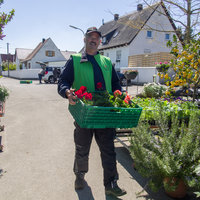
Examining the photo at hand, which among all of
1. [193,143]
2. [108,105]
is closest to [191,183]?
[193,143]

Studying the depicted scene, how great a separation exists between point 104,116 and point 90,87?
1.93ft

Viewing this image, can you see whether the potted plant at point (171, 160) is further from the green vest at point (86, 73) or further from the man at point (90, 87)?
the green vest at point (86, 73)

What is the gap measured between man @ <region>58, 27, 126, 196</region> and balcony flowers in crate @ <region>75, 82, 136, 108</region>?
0.59 ft

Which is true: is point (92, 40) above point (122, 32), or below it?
below

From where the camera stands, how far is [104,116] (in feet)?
8.43

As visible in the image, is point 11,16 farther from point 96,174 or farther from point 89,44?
point 96,174

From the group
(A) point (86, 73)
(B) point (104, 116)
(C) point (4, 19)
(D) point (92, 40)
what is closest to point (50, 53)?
(C) point (4, 19)

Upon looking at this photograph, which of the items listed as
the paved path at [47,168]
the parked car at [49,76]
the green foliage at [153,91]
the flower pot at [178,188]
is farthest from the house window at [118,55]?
the flower pot at [178,188]

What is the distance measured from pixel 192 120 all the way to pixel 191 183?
0.81 m

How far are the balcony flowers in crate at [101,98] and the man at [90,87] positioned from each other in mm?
181

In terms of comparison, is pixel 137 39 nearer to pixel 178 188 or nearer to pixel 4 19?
pixel 4 19

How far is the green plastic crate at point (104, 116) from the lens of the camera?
2.48m

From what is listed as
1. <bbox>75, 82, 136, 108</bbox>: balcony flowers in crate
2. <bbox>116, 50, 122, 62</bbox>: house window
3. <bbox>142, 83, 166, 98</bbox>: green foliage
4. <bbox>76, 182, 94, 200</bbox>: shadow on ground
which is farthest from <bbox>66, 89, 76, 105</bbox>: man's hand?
<bbox>116, 50, 122, 62</bbox>: house window

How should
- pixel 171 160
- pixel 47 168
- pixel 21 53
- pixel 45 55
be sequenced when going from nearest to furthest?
pixel 171 160 → pixel 47 168 → pixel 45 55 → pixel 21 53
